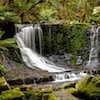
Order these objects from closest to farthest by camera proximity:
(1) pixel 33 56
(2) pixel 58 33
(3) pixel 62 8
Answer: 1. (1) pixel 33 56
2. (2) pixel 58 33
3. (3) pixel 62 8

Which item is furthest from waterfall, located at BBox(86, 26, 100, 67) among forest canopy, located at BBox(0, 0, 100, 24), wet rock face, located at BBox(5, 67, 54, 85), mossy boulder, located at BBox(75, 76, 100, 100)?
mossy boulder, located at BBox(75, 76, 100, 100)

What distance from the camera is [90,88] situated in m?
7.11

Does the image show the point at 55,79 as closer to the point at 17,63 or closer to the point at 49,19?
the point at 17,63

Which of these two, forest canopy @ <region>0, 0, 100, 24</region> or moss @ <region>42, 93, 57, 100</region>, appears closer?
moss @ <region>42, 93, 57, 100</region>

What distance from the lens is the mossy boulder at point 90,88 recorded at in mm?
6879

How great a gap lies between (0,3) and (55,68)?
15.9 ft

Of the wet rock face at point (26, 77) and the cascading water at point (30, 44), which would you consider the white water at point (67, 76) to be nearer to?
the wet rock face at point (26, 77)

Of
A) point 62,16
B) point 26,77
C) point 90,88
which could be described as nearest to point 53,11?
point 62,16

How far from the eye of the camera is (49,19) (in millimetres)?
16547

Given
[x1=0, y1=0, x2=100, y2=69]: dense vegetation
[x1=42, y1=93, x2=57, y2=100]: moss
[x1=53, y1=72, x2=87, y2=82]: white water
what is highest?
[x1=0, y1=0, x2=100, y2=69]: dense vegetation

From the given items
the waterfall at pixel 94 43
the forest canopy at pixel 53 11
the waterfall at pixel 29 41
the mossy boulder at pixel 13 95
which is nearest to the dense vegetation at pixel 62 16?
the forest canopy at pixel 53 11

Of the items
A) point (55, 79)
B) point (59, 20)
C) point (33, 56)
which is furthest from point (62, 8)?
point (55, 79)

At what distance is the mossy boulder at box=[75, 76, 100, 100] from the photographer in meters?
6.88

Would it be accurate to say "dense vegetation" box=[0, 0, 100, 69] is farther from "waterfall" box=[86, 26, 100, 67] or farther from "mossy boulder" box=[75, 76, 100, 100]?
"mossy boulder" box=[75, 76, 100, 100]
